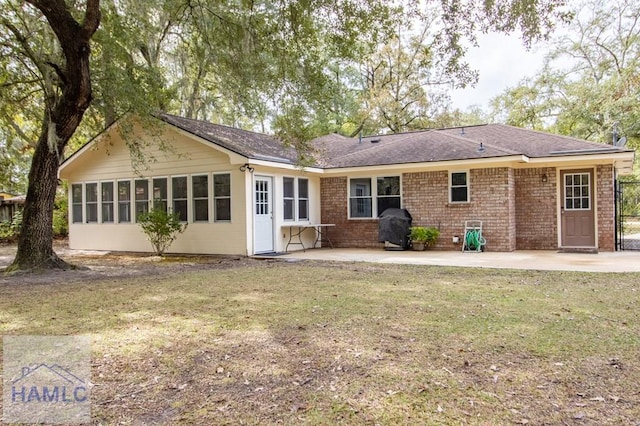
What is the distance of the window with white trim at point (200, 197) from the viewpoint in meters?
12.9

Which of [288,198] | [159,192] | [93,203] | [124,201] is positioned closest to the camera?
[288,198]

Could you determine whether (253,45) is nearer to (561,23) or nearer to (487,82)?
(561,23)

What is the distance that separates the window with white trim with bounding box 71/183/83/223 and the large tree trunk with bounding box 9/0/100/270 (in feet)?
19.5

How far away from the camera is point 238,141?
527 inches

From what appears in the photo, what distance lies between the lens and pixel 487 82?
31.3m

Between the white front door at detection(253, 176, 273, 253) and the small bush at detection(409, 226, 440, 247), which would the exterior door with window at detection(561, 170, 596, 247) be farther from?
the white front door at detection(253, 176, 273, 253)

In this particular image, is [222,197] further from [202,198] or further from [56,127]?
→ [56,127]

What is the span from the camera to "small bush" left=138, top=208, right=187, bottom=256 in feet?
39.8

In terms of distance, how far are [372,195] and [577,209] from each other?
18.3ft

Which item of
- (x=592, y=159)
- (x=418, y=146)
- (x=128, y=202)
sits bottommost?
(x=128, y=202)

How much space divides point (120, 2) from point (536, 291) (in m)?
10.8

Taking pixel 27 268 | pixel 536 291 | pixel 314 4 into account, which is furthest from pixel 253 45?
pixel 536 291

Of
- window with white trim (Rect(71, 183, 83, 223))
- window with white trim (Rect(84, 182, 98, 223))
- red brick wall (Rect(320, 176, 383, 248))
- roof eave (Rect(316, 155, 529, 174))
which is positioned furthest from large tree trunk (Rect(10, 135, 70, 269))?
red brick wall (Rect(320, 176, 383, 248))

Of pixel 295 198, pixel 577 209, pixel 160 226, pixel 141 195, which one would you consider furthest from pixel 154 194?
pixel 577 209
